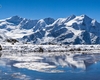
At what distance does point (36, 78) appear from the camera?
38219 mm

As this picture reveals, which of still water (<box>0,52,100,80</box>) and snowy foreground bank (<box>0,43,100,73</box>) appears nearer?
still water (<box>0,52,100,80</box>)

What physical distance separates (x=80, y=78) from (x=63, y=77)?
2716mm

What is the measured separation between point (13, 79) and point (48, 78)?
5.30m

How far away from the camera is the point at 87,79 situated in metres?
37.2

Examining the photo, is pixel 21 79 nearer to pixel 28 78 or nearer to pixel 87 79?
pixel 28 78

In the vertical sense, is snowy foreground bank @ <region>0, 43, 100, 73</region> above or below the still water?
above

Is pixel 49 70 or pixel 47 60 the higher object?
pixel 47 60

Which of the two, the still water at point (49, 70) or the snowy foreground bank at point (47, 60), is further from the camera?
the snowy foreground bank at point (47, 60)

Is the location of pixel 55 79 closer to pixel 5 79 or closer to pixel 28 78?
pixel 28 78

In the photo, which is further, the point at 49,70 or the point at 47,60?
the point at 47,60

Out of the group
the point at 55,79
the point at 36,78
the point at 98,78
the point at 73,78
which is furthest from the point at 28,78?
the point at 98,78

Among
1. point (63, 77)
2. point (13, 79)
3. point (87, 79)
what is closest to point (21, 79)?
point (13, 79)

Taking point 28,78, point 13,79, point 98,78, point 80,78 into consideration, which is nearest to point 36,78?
point 28,78

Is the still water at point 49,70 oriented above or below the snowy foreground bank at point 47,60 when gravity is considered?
below
